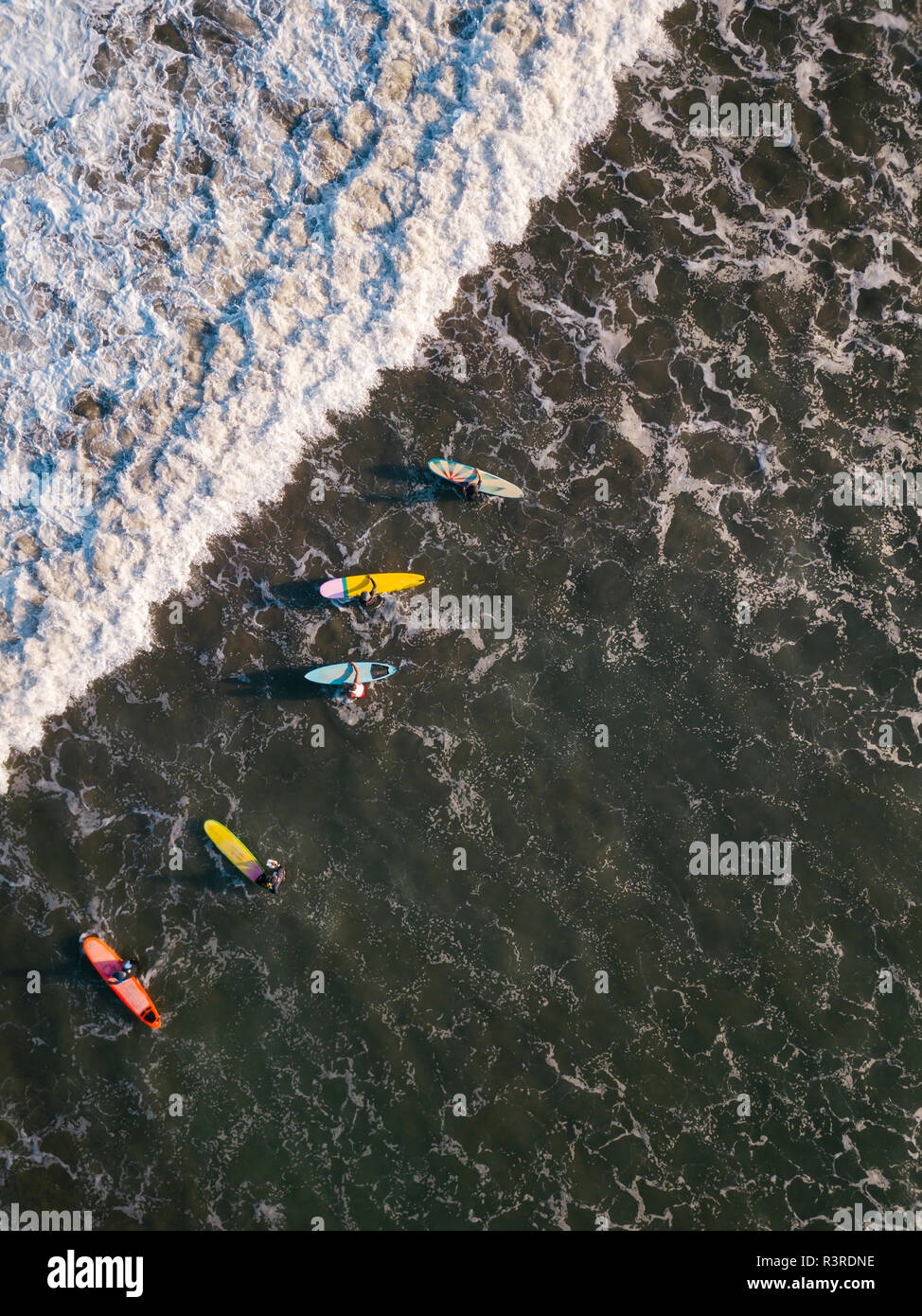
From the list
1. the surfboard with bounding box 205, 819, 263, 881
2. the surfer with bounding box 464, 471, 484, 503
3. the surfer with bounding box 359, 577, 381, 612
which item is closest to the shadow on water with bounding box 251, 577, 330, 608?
the surfer with bounding box 359, 577, 381, 612

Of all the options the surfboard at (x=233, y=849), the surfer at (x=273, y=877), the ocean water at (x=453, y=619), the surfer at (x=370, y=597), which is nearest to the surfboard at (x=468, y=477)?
the ocean water at (x=453, y=619)

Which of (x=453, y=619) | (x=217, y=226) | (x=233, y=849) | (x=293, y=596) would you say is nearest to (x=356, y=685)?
(x=293, y=596)

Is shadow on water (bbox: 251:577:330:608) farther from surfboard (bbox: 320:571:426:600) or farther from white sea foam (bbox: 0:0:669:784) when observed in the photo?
white sea foam (bbox: 0:0:669:784)

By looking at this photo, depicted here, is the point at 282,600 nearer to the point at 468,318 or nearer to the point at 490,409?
the point at 490,409

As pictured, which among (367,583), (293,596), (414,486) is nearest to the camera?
(367,583)

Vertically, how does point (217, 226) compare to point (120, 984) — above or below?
above

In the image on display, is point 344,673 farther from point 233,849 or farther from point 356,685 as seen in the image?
point 233,849
